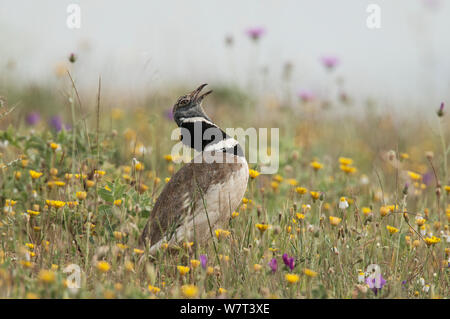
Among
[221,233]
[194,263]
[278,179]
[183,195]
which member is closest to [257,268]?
[194,263]

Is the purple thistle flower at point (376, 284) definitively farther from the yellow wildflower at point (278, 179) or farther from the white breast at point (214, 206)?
the yellow wildflower at point (278, 179)

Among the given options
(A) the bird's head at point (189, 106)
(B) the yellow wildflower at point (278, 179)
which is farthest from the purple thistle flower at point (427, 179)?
(A) the bird's head at point (189, 106)

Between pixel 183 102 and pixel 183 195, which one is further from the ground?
pixel 183 102

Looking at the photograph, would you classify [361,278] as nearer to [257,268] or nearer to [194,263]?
[257,268]

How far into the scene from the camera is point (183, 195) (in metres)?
4.66

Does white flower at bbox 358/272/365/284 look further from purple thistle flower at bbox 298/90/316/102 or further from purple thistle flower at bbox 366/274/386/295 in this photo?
purple thistle flower at bbox 298/90/316/102

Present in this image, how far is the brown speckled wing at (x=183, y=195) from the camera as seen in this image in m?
4.62

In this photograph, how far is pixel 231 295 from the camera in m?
3.93

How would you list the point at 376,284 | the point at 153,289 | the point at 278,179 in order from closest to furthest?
the point at 153,289
the point at 376,284
the point at 278,179

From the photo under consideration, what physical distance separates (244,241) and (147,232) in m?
0.77

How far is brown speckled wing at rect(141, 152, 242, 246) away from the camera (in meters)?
4.62

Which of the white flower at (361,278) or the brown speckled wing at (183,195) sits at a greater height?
the brown speckled wing at (183,195)

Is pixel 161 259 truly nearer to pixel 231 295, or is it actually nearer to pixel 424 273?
pixel 231 295
